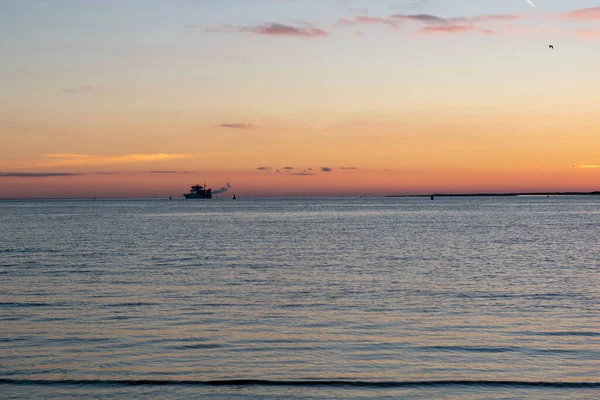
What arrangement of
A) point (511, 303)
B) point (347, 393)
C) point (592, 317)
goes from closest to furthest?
point (347, 393)
point (592, 317)
point (511, 303)

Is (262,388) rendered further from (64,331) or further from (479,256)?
(479,256)

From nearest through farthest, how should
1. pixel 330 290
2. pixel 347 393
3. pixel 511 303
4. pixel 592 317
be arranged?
1. pixel 347 393
2. pixel 592 317
3. pixel 511 303
4. pixel 330 290

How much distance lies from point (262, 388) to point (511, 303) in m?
15.9

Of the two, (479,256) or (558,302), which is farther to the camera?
(479,256)

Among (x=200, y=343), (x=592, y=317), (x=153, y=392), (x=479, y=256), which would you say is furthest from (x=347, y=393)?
(x=479, y=256)

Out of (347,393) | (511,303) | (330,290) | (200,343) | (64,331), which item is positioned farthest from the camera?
(330,290)

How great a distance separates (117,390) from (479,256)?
1647 inches

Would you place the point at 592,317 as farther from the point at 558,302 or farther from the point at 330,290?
the point at 330,290

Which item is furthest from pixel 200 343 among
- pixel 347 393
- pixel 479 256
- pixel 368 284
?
pixel 479 256

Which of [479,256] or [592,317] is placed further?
[479,256]

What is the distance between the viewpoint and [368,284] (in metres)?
35.4

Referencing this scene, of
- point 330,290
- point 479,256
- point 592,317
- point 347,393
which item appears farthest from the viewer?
point 479,256

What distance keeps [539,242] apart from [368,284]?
4005cm

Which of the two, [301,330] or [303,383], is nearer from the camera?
[303,383]
